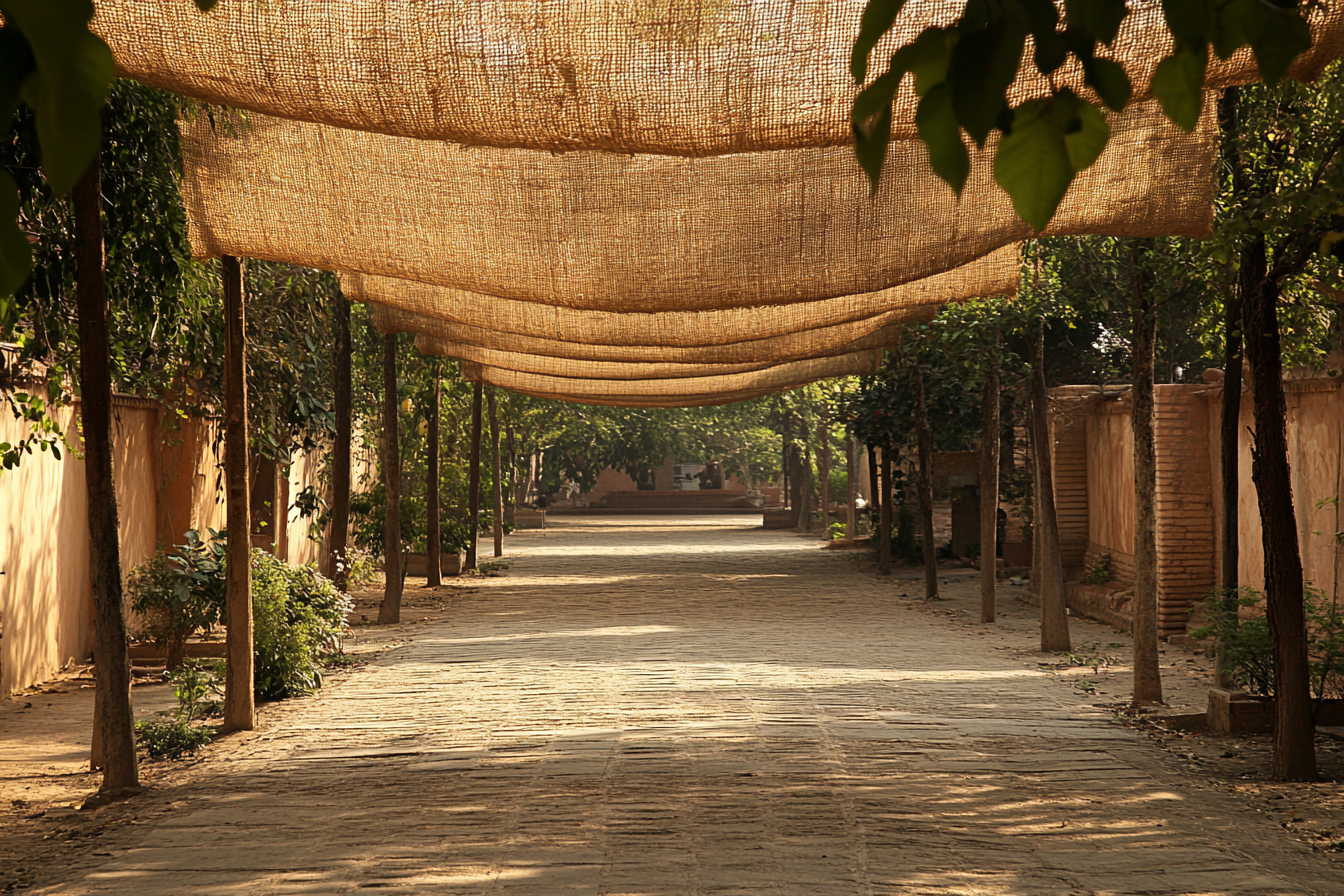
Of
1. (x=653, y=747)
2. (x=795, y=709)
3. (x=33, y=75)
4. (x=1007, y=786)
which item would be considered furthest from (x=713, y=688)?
(x=33, y=75)

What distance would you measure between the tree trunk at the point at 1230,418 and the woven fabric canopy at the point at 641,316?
138 cm

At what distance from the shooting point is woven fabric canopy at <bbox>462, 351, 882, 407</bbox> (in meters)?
12.4

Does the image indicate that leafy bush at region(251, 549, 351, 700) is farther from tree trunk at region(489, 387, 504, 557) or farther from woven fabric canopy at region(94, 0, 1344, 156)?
tree trunk at region(489, 387, 504, 557)

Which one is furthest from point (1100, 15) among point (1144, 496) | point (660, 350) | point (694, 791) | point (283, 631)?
point (660, 350)

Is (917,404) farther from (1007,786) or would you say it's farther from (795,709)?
(1007,786)

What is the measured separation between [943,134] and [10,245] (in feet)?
2.98

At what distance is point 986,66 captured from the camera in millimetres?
1230

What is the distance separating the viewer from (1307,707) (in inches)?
215

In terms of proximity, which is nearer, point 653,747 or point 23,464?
point 653,747

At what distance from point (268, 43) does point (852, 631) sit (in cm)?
892

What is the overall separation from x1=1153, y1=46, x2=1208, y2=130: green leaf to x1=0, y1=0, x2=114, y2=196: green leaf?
109 centimetres

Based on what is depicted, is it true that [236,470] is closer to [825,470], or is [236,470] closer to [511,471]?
[825,470]

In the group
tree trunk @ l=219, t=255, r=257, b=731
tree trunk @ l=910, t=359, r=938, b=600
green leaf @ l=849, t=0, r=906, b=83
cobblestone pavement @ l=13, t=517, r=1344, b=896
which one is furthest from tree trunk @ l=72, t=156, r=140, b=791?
tree trunk @ l=910, t=359, r=938, b=600

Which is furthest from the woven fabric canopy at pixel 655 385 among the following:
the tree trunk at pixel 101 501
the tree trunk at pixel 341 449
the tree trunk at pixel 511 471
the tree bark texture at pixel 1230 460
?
the tree trunk at pixel 511 471
